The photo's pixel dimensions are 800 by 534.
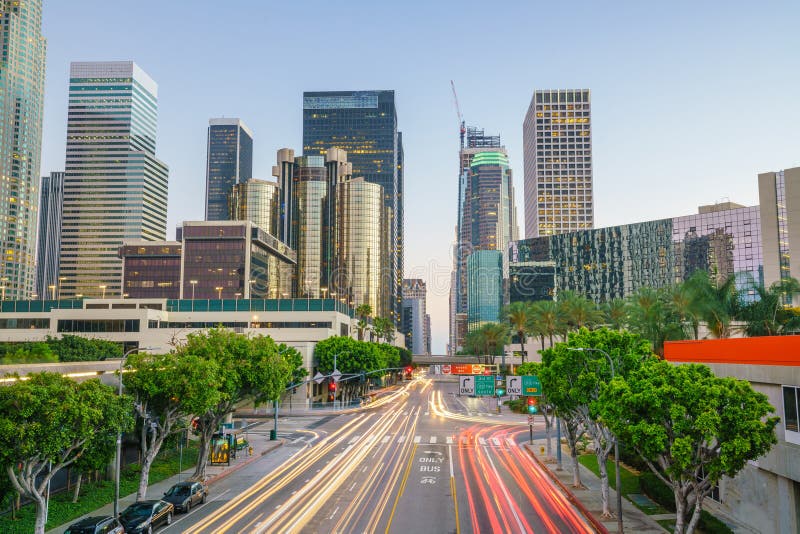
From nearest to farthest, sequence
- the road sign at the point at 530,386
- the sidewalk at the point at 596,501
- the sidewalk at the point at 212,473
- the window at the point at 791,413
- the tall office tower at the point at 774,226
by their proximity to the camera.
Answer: the window at the point at 791,413 < the sidewalk at the point at 596,501 < the sidewalk at the point at 212,473 < the road sign at the point at 530,386 < the tall office tower at the point at 774,226

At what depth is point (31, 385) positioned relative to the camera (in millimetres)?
25188

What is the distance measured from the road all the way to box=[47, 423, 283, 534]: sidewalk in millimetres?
1123

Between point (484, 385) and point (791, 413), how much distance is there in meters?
47.7

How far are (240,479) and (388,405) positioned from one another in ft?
210

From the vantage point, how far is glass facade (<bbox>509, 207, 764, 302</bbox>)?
139m

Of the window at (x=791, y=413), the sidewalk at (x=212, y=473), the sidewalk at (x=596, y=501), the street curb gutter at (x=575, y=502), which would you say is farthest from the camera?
the sidewalk at (x=212, y=473)

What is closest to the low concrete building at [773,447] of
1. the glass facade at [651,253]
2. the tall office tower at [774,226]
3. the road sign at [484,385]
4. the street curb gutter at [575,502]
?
the street curb gutter at [575,502]

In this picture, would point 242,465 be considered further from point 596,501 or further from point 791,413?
point 791,413

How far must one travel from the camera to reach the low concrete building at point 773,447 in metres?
25.7

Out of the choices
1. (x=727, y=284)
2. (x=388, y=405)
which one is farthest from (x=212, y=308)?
(x=727, y=284)

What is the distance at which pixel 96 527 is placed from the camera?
25.6m

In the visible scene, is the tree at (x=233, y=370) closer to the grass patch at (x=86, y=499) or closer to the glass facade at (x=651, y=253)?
the grass patch at (x=86, y=499)

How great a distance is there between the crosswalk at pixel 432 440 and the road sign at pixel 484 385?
22.6 feet

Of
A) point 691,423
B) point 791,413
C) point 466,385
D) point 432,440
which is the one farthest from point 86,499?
point 466,385
